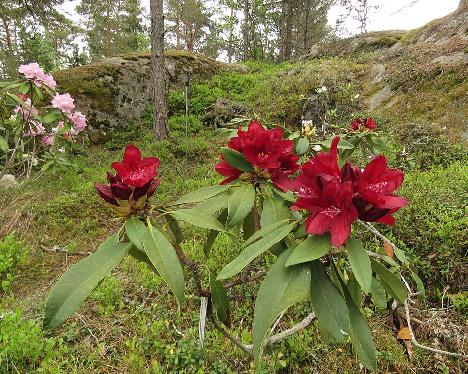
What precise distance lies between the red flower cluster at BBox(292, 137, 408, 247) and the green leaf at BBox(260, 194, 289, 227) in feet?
0.55

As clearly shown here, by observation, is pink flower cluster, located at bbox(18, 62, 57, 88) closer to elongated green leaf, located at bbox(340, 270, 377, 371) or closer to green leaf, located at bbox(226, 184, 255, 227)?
green leaf, located at bbox(226, 184, 255, 227)

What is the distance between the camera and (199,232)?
3506mm

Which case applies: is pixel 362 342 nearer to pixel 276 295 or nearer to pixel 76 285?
pixel 276 295

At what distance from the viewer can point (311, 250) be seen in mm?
802

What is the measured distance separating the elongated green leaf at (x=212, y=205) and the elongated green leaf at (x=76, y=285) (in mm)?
291

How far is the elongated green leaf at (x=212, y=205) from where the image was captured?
1105 mm

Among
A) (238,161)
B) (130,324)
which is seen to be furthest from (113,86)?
(238,161)

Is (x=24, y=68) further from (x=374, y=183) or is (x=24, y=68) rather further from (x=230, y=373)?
(x=374, y=183)

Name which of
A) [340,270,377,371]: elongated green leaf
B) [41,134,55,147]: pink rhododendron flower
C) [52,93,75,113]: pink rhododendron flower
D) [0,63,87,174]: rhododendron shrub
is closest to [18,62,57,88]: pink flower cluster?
[0,63,87,174]: rhododendron shrub

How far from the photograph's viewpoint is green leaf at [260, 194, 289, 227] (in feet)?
3.52

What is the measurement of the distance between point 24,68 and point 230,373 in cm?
284

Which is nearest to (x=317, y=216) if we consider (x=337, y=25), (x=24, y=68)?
(x=24, y=68)

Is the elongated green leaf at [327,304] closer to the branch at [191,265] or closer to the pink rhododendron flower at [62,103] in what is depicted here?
the branch at [191,265]

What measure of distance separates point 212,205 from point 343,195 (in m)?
0.45
